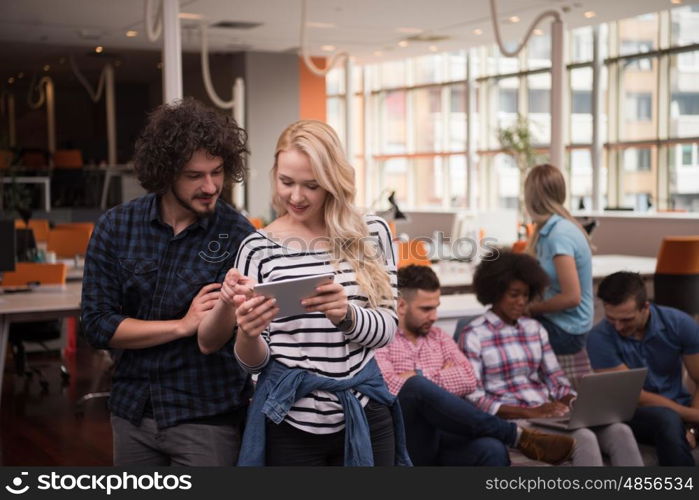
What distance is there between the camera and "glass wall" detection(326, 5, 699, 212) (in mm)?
13820

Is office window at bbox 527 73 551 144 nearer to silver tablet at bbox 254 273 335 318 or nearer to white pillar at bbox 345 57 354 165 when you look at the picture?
white pillar at bbox 345 57 354 165

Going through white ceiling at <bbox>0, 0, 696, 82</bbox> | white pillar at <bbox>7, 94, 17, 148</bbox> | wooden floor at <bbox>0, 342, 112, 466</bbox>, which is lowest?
wooden floor at <bbox>0, 342, 112, 466</bbox>

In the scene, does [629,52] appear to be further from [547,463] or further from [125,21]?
[547,463]

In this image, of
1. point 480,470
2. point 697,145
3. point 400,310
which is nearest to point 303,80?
point 697,145

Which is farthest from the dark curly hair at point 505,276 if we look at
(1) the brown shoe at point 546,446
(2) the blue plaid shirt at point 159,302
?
(2) the blue plaid shirt at point 159,302

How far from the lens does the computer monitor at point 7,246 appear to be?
20.2ft

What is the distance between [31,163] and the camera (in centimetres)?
1805

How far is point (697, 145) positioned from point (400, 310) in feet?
36.3

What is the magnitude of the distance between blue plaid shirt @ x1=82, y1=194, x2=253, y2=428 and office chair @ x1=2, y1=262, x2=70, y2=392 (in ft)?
14.7

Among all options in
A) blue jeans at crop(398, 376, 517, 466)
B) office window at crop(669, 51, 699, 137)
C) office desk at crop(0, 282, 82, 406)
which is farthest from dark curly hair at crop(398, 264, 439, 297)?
office window at crop(669, 51, 699, 137)

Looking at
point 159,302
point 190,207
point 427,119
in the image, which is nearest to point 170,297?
point 159,302

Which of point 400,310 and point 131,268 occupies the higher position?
point 131,268

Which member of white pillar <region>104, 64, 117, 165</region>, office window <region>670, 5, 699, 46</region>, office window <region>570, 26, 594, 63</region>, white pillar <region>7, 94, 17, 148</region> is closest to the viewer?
office window <region>670, 5, 699, 46</region>

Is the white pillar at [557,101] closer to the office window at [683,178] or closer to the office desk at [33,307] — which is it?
the office desk at [33,307]
